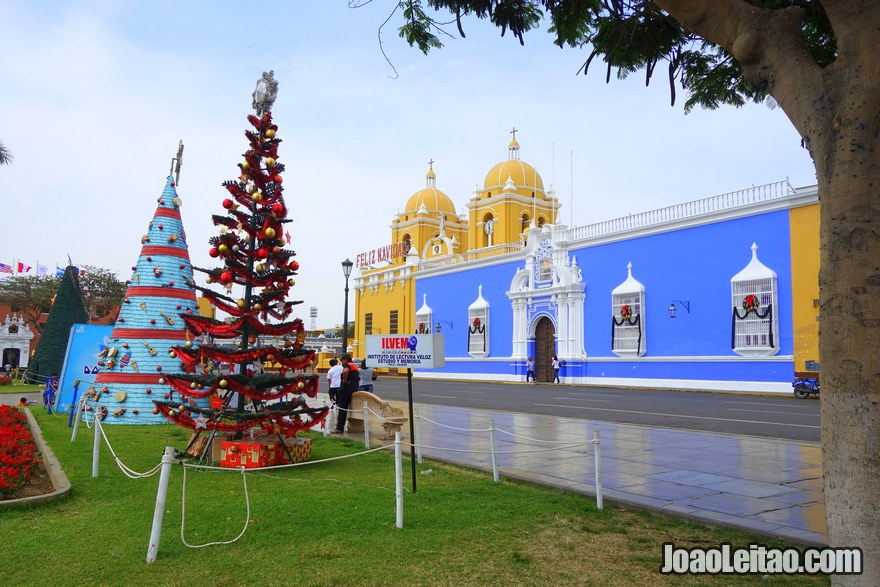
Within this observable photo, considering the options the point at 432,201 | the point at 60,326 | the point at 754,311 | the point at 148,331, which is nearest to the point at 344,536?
the point at 148,331

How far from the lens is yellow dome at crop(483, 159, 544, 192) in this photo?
41281mm

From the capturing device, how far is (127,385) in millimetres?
11648

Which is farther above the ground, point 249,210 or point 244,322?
point 249,210

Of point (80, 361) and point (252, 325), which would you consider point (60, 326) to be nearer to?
point (80, 361)

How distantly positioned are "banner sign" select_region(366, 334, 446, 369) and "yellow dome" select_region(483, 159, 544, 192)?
35125 millimetres

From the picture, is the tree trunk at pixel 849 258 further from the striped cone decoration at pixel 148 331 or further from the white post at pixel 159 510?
the striped cone decoration at pixel 148 331

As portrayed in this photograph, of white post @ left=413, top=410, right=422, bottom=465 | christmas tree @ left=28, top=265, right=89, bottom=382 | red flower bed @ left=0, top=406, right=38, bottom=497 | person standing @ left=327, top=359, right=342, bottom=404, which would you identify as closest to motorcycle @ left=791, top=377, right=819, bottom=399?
white post @ left=413, top=410, right=422, bottom=465

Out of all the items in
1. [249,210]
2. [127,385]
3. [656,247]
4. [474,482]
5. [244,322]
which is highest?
[656,247]

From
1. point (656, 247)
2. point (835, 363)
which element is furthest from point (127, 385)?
point (656, 247)

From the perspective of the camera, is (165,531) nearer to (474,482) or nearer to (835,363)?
(474,482)

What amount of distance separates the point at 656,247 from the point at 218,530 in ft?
80.2

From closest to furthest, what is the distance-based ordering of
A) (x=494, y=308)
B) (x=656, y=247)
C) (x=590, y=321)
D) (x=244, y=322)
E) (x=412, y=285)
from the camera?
(x=244, y=322) → (x=656, y=247) → (x=590, y=321) → (x=494, y=308) → (x=412, y=285)

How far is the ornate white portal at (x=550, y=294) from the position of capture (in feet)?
97.5

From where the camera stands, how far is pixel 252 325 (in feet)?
27.2
